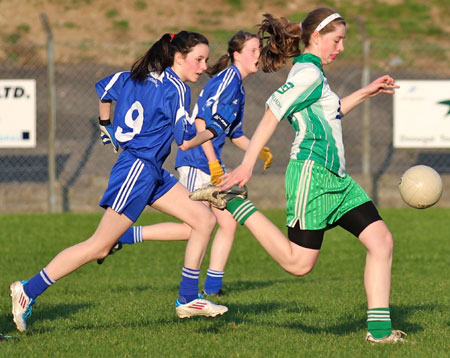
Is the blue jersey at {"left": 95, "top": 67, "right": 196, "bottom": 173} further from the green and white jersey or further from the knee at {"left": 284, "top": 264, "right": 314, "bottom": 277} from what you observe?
the knee at {"left": 284, "top": 264, "right": 314, "bottom": 277}

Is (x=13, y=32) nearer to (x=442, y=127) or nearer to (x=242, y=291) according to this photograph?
(x=442, y=127)

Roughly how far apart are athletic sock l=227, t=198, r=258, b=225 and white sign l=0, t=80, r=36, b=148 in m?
8.94

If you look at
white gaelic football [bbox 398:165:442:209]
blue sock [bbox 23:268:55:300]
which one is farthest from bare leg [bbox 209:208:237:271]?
white gaelic football [bbox 398:165:442:209]

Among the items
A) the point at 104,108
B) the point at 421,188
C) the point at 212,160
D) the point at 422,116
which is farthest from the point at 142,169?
the point at 422,116

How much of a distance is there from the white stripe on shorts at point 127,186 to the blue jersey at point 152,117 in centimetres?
8

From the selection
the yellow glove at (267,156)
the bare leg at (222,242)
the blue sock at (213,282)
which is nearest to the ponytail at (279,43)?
the yellow glove at (267,156)

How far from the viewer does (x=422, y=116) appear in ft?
47.4

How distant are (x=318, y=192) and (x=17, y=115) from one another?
369 inches

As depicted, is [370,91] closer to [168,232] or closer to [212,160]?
[212,160]

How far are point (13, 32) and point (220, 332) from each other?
1125 inches

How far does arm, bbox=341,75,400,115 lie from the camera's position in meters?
5.75

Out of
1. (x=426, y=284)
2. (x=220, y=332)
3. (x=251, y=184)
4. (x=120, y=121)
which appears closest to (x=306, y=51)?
Result: (x=120, y=121)

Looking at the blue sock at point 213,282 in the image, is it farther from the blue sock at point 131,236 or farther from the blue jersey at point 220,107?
the blue jersey at point 220,107

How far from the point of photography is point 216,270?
814cm
